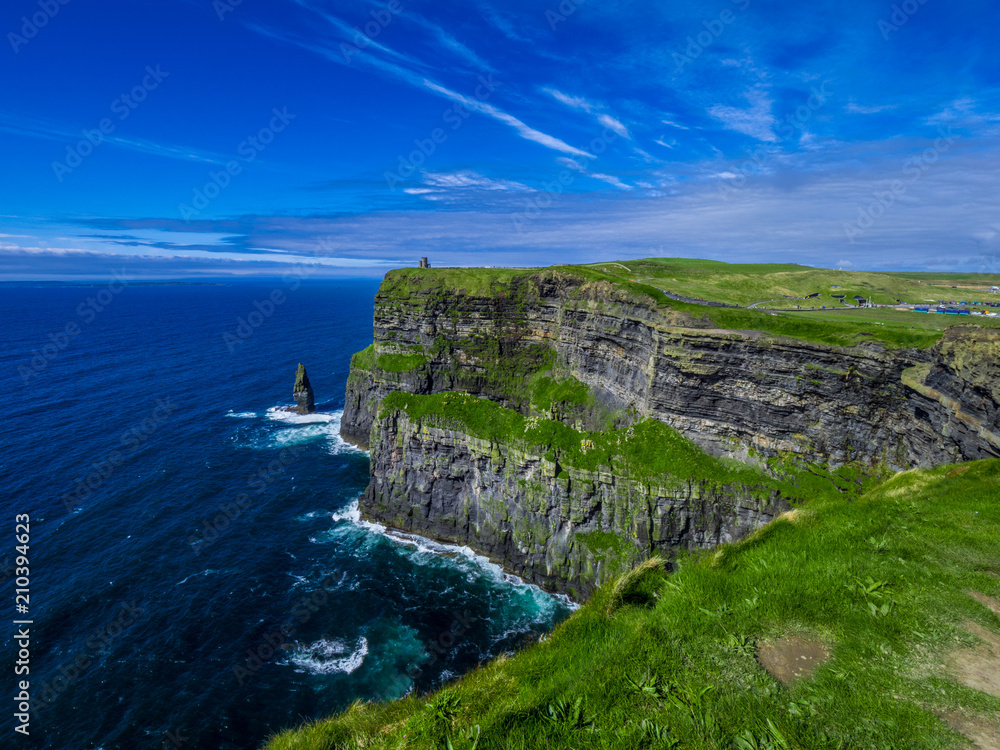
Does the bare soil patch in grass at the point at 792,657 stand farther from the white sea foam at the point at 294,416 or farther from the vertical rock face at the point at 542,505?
the white sea foam at the point at 294,416

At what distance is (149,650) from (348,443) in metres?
38.8

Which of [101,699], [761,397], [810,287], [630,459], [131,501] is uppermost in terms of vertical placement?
[810,287]

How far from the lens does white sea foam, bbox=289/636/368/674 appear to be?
32.6m

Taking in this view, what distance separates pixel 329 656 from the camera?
33.7 metres

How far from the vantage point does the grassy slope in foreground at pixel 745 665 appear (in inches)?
274

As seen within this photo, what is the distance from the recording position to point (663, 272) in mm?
79500

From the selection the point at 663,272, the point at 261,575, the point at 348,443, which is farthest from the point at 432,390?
the point at 663,272

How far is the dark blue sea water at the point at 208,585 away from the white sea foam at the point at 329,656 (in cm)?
15

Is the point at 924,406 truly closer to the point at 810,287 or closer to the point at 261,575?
the point at 810,287

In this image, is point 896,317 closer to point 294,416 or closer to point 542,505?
point 542,505

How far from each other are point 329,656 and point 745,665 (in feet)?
116

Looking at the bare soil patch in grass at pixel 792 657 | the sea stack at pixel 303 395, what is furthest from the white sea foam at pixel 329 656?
the sea stack at pixel 303 395

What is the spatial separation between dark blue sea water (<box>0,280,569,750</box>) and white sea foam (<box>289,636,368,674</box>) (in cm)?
15

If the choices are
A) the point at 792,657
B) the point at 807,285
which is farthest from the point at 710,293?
the point at 792,657
